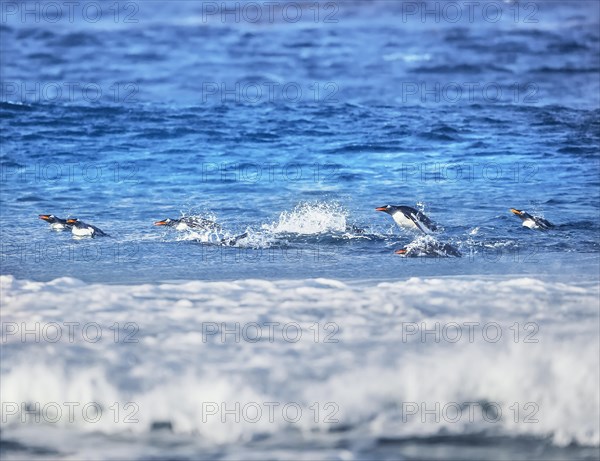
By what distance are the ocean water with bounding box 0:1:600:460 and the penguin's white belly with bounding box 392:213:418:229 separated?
11 cm

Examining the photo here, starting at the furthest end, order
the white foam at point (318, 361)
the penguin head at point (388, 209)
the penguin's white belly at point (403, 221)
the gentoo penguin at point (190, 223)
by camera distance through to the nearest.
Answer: the penguin head at point (388, 209), the gentoo penguin at point (190, 223), the penguin's white belly at point (403, 221), the white foam at point (318, 361)

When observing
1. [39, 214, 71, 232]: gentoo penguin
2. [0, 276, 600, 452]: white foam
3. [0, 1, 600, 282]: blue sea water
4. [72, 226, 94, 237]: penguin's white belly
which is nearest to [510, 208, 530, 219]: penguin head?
[0, 1, 600, 282]: blue sea water

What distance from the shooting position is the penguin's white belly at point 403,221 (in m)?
10.0

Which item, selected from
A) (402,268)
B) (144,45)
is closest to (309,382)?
(402,268)

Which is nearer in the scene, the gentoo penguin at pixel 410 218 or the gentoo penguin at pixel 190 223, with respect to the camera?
the gentoo penguin at pixel 410 218

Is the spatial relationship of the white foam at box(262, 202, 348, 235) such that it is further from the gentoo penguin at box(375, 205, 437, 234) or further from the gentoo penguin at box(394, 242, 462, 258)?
the gentoo penguin at box(394, 242, 462, 258)

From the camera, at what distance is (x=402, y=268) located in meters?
8.83

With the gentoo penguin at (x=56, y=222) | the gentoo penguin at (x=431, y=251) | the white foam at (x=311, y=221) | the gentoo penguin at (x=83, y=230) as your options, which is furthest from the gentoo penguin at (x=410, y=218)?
the gentoo penguin at (x=56, y=222)

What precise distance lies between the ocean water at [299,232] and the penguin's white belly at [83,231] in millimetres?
104

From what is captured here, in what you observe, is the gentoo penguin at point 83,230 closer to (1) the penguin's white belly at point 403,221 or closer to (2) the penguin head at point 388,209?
(2) the penguin head at point 388,209

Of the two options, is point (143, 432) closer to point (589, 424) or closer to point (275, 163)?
point (589, 424)

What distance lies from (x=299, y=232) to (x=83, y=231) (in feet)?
7.33

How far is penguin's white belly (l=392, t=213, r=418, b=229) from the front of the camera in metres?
10.0

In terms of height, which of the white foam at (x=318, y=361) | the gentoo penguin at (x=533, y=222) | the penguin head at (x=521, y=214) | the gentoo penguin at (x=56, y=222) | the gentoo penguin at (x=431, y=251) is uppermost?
the gentoo penguin at (x=56, y=222)
